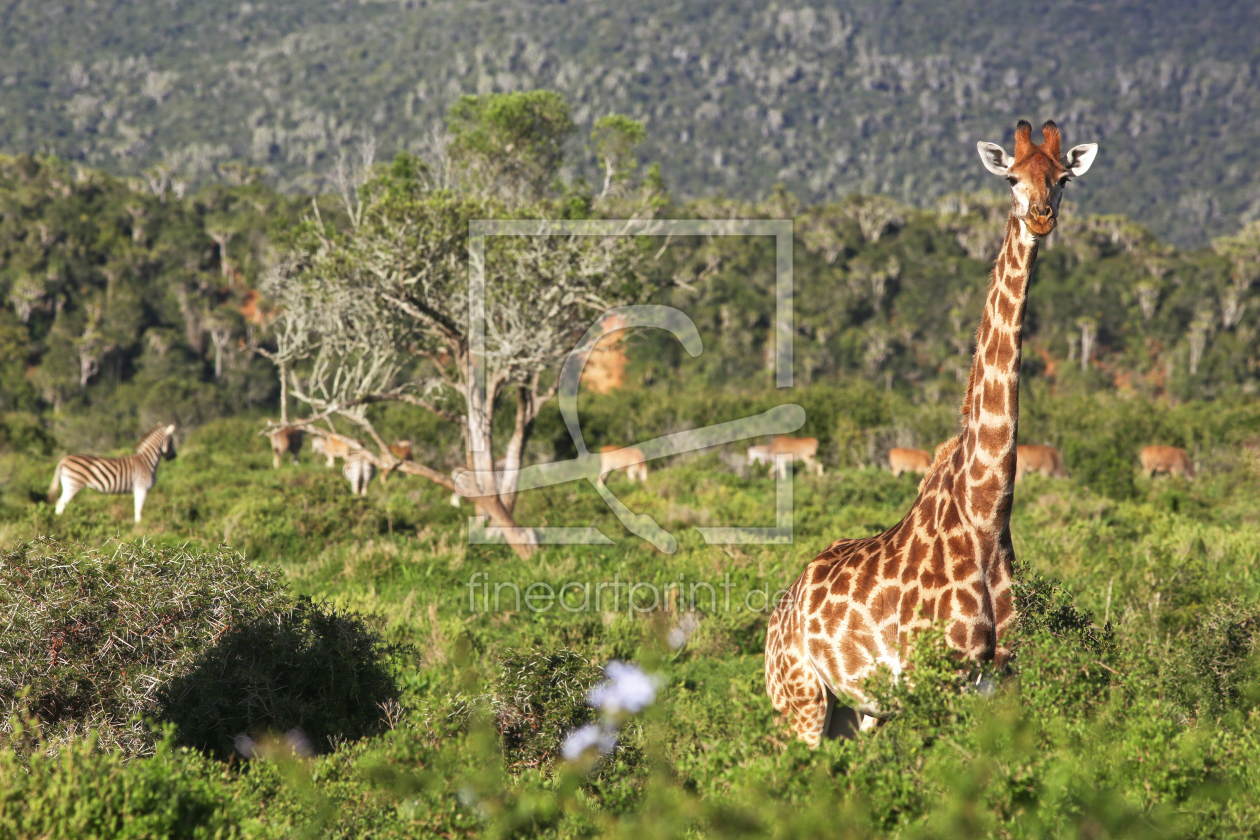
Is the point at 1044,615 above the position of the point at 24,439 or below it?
above

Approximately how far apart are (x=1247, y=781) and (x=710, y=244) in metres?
65.7

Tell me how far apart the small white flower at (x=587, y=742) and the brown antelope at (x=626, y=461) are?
16.1m

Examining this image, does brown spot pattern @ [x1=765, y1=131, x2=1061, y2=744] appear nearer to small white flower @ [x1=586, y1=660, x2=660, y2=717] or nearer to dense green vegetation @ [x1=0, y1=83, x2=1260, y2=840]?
dense green vegetation @ [x1=0, y1=83, x2=1260, y2=840]

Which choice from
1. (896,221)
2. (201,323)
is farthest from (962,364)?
(201,323)

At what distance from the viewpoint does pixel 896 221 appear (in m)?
87.3

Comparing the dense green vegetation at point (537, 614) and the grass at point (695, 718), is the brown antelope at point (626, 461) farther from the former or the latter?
the grass at point (695, 718)

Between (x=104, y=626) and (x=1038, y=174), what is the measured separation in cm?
598

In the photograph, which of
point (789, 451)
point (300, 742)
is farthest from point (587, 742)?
point (789, 451)

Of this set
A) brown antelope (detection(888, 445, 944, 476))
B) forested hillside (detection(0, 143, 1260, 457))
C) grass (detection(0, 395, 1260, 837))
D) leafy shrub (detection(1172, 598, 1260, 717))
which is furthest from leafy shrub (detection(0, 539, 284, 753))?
forested hillside (detection(0, 143, 1260, 457))

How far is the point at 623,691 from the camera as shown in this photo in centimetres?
774

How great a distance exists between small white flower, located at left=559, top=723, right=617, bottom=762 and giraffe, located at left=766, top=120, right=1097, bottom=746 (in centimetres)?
121

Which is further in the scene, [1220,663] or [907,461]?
[907,461]

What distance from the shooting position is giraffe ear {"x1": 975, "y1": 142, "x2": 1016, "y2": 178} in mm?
5805

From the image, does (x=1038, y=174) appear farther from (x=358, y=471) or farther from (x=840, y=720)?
(x=358, y=471)
